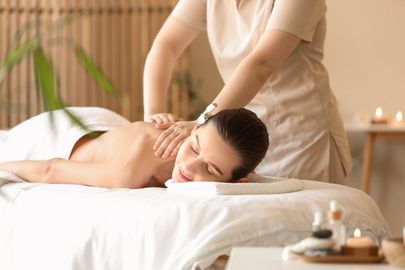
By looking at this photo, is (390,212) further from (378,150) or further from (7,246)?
(7,246)

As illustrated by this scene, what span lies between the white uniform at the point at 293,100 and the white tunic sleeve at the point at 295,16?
0.13 feet

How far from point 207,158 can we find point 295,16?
568 mm

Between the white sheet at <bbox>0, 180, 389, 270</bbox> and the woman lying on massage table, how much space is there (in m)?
0.10

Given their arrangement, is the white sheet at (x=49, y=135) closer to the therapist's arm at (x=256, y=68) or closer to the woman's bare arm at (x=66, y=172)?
the woman's bare arm at (x=66, y=172)

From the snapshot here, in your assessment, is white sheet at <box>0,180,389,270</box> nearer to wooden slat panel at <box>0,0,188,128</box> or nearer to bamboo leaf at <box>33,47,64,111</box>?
bamboo leaf at <box>33,47,64,111</box>

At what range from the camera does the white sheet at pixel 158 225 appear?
1874 mm

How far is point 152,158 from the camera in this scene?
2.47 m

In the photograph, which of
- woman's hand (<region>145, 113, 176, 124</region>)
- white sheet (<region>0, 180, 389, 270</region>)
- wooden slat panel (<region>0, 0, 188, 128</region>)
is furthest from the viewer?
wooden slat panel (<region>0, 0, 188, 128</region>)

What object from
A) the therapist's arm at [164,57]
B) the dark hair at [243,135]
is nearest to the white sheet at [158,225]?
the dark hair at [243,135]

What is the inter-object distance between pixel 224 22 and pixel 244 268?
1.51 metres

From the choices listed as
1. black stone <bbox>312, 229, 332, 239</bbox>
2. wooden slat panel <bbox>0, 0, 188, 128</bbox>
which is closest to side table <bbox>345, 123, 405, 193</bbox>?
wooden slat panel <bbox>0, 0, 188, 128</bbox>

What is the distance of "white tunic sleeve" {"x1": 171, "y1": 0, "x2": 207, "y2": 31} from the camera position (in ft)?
9.68

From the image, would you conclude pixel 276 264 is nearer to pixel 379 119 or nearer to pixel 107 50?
pixel 379 119

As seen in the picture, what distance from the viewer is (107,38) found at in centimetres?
522
